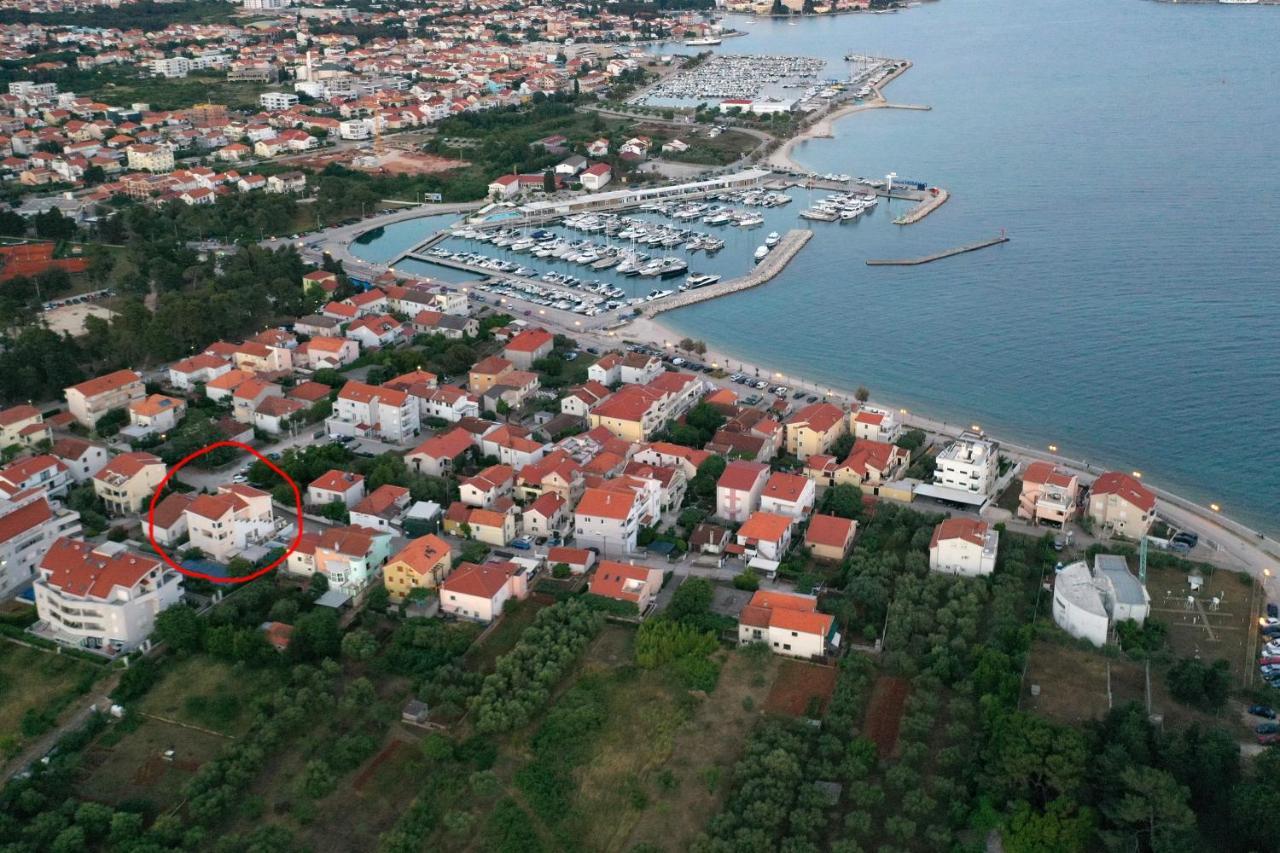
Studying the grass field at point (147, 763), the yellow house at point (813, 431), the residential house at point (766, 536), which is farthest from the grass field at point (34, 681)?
the yellow house at point (813, 431)

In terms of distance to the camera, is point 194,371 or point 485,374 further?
point 194,371

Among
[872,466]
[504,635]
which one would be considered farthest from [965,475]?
[504,635]

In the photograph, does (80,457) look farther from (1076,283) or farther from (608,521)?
(1076,283)

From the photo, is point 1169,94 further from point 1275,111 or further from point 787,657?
point 787,657

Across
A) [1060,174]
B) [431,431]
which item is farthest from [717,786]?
[1060,174]

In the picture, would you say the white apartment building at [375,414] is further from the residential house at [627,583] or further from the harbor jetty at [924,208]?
the harbor jetty at [924,208]

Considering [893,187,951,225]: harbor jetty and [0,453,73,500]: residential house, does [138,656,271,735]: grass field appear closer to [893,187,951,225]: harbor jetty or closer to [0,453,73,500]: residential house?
[0,453,73,500]: residential house
